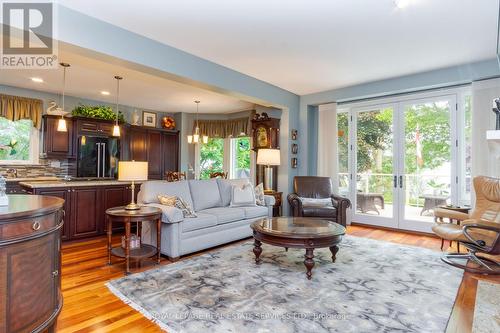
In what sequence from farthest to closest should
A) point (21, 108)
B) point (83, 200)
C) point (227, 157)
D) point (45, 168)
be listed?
point (227, 157) → point (45, 168) → point (21, 108) → point (83, 200)

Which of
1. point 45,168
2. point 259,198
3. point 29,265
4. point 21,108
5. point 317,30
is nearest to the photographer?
point 29,265

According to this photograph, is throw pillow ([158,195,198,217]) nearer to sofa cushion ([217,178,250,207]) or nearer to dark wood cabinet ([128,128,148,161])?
sofa cushion ([217,178,250,207])

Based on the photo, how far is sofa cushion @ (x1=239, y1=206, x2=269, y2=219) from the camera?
4.51 m

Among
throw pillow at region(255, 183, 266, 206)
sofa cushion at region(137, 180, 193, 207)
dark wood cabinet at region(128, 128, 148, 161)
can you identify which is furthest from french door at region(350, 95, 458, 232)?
dark wood cabinet at region(128, 128, 148, 161)

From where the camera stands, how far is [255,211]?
183 inches

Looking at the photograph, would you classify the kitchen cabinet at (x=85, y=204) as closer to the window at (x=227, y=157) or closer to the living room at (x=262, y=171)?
the living room at (x=262, y=171)

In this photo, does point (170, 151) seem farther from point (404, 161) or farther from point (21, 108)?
point (404, 161)

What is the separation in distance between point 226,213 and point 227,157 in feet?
12.2

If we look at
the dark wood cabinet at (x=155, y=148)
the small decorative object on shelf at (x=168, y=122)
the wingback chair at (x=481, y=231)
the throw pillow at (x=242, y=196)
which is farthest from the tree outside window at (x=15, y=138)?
the wingback chair at (x=481, y=231)

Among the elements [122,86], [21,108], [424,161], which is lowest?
[424,161]

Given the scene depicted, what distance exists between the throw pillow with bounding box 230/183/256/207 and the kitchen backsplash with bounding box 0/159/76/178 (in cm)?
360

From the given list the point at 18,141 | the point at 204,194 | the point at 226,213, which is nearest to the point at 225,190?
the point at 204,194

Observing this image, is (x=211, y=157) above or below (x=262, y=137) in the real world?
below

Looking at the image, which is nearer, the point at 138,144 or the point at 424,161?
the point at 424,161
